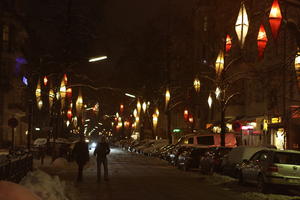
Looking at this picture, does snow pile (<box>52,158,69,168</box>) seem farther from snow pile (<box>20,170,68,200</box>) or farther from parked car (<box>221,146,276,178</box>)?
snow pile (<box>20,170,68,200</box>)

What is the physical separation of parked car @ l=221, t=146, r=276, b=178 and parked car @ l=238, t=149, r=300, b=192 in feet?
12.7

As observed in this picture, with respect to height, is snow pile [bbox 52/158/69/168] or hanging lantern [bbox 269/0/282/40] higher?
hanging lantern [bbox 269/0/282/40]

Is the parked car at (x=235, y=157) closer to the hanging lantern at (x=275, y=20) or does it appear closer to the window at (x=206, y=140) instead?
the hanging lantern at (x=275, y=20)

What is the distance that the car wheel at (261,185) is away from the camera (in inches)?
755

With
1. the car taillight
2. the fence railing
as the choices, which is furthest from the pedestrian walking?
the car taillight

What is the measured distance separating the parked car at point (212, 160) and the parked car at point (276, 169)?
7.18m

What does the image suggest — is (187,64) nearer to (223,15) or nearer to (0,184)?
(223,15)

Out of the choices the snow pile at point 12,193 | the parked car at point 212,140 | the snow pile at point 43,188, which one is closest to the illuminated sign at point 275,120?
the parked car at point 212,140

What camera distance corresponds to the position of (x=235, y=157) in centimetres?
2580

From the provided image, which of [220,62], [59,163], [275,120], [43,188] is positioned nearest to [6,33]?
[59,163]

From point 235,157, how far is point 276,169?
6.86 m

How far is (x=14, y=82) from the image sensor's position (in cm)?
6462

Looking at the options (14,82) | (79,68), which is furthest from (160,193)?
(14,82)

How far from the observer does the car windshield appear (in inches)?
Answer: 763
